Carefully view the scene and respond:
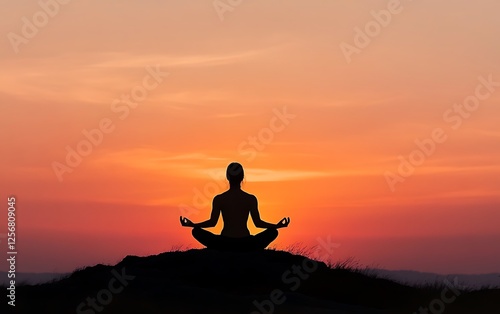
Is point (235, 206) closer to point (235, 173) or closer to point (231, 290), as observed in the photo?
point (235, 173)

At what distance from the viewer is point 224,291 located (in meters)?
19.5

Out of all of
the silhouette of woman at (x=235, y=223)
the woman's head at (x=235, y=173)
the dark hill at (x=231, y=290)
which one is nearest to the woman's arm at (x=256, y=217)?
the silhouette of woman at (x=235, y=223)

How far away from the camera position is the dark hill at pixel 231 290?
17188 millimetres

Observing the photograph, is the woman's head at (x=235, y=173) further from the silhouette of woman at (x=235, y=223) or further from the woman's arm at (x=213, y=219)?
the woman's arm at (x=213, y=219)

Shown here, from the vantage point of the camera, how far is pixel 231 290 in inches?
779

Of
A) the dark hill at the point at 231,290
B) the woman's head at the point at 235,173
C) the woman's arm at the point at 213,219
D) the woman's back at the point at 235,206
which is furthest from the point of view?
the woman's arm at the point at 213,219

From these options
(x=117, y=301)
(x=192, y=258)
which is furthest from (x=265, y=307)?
(x=192, y=258)

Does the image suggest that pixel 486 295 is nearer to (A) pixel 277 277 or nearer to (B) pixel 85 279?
(A) pixel 277 277

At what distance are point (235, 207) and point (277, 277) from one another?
Answer: 193 cm

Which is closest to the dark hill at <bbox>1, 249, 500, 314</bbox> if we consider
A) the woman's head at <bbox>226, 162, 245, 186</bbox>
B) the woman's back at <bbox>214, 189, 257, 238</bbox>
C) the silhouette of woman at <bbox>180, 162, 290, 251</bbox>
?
the silhouette of woman at <bbox>180, 162, 290, 251</bbox>

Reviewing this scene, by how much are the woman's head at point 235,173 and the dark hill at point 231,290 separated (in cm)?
189

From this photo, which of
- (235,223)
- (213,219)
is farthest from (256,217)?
(213,219)

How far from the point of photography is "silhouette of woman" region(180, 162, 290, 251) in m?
20.2

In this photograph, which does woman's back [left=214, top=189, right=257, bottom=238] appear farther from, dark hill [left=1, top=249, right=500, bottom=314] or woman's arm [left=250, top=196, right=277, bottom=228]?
dark hill [left=1, top=249, right=500, bottom=314]
